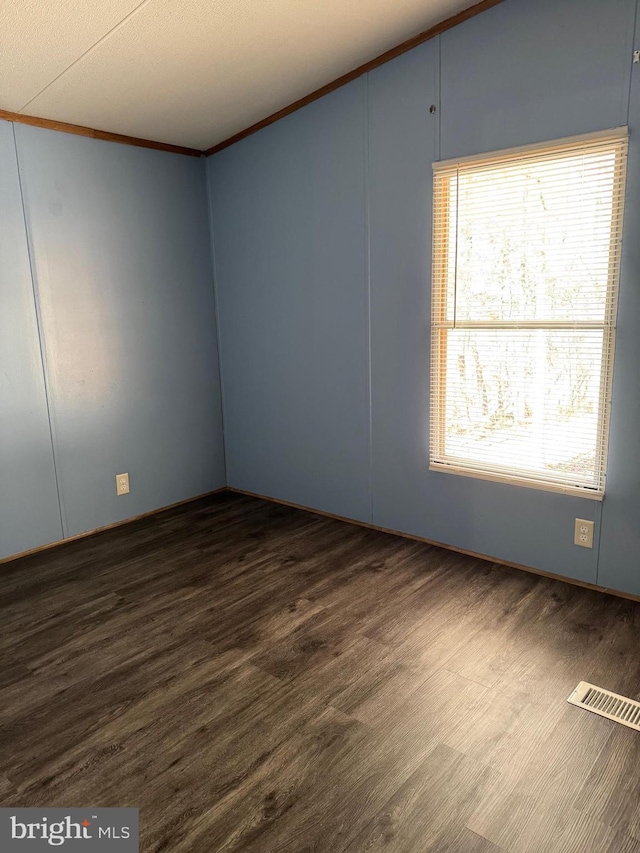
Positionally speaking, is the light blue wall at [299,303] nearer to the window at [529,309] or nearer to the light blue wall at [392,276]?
the light blue wall at [392,276]

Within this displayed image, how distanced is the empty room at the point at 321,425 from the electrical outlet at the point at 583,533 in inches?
0.9

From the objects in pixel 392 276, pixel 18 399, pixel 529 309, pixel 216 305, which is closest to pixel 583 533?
pixel 529 309

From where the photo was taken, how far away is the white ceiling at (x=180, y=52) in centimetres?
254

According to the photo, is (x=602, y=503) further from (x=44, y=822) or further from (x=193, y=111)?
(x=193, y=111)

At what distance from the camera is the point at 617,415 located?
8.91ft

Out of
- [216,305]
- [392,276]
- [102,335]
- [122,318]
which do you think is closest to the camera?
[392,276]

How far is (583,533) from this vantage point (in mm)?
2881

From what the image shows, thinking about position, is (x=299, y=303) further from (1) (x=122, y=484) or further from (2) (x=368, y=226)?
(1) (x=122, y=484)

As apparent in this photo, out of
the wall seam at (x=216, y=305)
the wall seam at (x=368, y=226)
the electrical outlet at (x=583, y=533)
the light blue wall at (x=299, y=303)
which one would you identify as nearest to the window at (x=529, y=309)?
the electrical outlet at (x=583, y=533)

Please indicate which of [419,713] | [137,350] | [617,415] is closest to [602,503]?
[617,415]

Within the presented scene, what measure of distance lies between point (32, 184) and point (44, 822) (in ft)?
10.3

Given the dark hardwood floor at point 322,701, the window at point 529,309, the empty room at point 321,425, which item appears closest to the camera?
the dark hardwood floor at point 322,701

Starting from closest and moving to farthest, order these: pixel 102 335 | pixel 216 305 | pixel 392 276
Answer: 1. pixel 392 276
2. pixel 102 335
3. pixel 216 305

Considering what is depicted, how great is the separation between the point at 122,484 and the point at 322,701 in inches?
92.6
